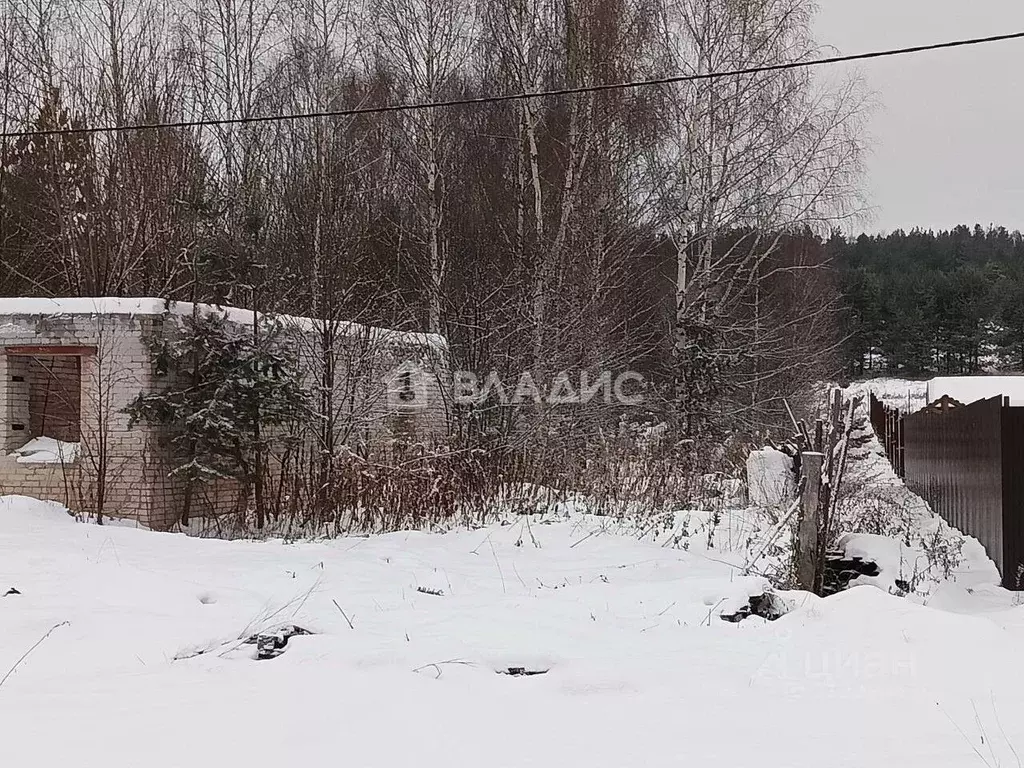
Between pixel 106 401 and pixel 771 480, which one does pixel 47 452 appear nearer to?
pixel 106 401

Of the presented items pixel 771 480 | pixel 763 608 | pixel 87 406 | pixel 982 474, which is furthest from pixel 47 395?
pixel 982 474

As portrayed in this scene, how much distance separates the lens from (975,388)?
21594 millimetres

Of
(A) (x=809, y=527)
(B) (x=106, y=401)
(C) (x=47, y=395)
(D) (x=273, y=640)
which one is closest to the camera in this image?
(D) (x=273, y=640)

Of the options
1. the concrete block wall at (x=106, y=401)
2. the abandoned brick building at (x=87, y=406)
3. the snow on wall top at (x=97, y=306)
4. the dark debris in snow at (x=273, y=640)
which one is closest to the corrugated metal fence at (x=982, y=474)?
the dark debris in snow at (x=273, y=640)

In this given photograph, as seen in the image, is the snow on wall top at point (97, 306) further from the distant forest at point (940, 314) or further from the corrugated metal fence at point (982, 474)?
the distant forest at point (940, 314)

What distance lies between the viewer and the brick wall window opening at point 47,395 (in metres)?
10.4

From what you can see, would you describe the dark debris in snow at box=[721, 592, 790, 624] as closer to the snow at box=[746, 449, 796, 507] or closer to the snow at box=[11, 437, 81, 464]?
the snow at box=[746, 449, 796, 507]

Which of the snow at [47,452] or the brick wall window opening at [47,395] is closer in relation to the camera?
the snow at [47,452]

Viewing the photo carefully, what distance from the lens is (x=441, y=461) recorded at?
938 cm

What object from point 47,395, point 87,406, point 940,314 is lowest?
point 87,406

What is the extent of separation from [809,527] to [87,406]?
8055mm

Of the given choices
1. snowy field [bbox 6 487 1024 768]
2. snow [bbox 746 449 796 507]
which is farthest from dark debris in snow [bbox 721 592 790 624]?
snow [bbox 746 449 796 507]

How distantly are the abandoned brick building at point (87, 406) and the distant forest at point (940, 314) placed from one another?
1618 inches

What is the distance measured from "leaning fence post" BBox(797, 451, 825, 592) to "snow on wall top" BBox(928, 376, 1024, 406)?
45.5 feet
